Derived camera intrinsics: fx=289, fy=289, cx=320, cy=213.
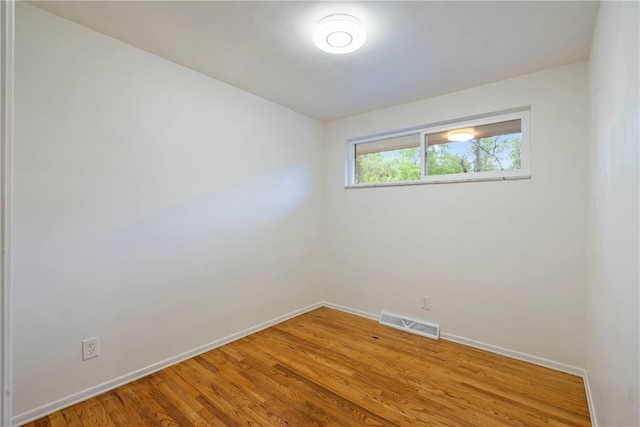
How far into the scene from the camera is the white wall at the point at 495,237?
7.22 feet

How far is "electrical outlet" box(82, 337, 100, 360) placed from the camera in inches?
72.6

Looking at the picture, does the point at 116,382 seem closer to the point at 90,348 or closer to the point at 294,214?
the point at 90,348

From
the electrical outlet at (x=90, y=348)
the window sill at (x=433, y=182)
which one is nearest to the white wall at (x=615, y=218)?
the window sill at (x=433, y=182)

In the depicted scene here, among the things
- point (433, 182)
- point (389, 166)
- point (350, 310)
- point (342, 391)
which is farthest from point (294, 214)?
point (342, 391)

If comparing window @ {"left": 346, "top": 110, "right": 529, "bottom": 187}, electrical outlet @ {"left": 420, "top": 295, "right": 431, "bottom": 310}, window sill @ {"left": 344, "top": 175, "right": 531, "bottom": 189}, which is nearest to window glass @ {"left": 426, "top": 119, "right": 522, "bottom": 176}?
window @ {"left": 346, "top": 110, "right": 529, "bottom": 187}

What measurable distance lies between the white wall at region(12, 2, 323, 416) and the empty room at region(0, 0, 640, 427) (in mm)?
13

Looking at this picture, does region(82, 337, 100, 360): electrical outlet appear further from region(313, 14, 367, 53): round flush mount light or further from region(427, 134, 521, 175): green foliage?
region(427, 134, 521, 175): green foliage

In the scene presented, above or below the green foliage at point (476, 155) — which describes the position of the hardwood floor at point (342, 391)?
below

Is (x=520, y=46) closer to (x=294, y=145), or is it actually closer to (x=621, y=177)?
(x=621, y=177)

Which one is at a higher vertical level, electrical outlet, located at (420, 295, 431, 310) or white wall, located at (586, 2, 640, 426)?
white wall, located at (586, 2, 640, 426)

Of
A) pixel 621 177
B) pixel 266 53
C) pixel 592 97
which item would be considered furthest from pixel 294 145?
pixel 621 177

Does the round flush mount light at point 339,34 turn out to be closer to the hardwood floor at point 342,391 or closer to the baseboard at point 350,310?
the hardwood floor at point 342,391

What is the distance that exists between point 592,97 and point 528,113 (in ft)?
1.70

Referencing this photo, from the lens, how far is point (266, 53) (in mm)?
2125
